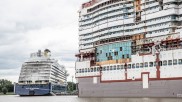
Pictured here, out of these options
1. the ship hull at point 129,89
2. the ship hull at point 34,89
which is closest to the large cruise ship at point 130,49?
the ship hull at point 129,89

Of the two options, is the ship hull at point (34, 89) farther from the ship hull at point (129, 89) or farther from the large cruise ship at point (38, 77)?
the ship hull at point (129, 89)

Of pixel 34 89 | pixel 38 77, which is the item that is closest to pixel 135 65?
pixel 34 89

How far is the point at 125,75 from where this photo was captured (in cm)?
6656

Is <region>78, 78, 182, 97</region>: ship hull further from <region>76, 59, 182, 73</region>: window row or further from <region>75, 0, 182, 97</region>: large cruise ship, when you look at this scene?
<region>76, 59, 182, 73</region>: window row

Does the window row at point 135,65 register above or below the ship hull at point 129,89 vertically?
above

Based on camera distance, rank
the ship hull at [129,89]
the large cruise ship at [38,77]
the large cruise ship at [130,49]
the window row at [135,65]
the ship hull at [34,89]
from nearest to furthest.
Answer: the ship hull at [129,89] < the window row at [135,65] < the large cruise ship at [130,49] < the ship hull at [34,89] < the large cruise ship at [38,77]

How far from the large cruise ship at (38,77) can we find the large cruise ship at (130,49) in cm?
2255

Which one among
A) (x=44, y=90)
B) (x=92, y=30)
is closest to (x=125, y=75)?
(x=92, y=30)

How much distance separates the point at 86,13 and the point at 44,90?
88.9 ft

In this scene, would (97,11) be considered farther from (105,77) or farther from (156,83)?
(156,83)

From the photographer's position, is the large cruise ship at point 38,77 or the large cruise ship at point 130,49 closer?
the large cruise ship at point 130,49

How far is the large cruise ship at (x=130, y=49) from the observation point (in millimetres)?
59941

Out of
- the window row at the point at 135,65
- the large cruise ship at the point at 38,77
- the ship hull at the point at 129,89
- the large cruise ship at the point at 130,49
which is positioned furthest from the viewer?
the large cruise ship at the point at 38,77

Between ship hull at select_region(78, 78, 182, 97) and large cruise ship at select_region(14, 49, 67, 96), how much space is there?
81.0 feet
